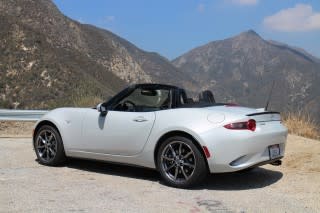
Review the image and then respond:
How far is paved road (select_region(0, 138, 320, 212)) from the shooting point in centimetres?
595

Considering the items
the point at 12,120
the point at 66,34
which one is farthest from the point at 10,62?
the point at 12,120

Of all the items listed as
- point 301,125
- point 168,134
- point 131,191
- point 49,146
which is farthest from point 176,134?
point 301,125

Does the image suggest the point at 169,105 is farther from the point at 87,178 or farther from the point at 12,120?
the point at 12,120

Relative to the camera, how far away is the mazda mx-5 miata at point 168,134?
6.79 m

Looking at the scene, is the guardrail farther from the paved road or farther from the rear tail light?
the rear tail light

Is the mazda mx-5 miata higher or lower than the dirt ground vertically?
higher

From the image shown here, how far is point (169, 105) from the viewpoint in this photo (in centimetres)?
752

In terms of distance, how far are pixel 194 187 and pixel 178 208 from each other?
3.59 feet

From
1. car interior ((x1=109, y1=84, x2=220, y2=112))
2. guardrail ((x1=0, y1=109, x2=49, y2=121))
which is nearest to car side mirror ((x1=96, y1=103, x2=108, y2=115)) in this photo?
car interior ((x1=109, y1=84, x2=220, y2=112))

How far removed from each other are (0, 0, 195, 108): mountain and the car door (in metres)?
10.8

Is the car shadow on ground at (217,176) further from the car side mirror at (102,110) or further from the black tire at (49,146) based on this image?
the car side mirror at (102,110)

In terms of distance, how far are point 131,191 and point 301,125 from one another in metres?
7.81

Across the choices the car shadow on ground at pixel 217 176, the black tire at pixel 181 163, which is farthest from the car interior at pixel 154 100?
the car shadow on ground at pixel 217 176

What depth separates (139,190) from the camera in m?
6.86
